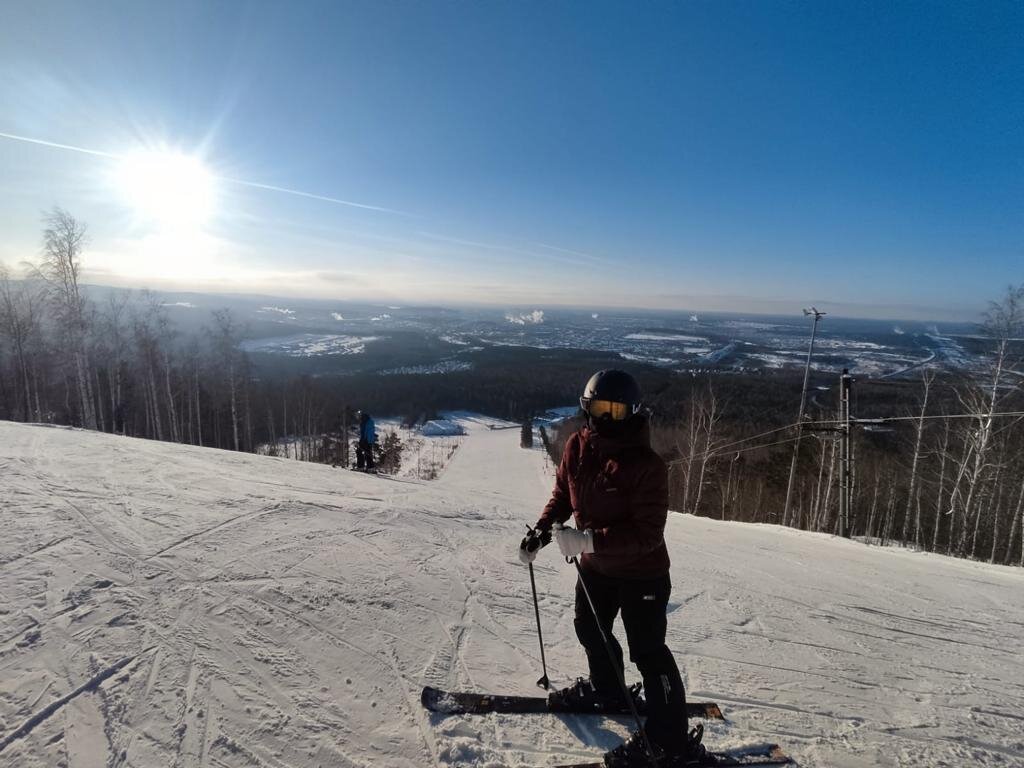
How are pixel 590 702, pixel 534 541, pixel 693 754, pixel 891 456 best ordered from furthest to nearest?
1. pixel 891 456
2. pixel 590 702
3. pixel 534 541
4. pixel 693 754

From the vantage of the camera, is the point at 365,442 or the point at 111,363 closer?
the point at 365,442

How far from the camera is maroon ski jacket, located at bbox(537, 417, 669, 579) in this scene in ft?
6.72

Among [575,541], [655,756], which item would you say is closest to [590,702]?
[655,756]

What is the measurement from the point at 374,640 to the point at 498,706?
1.07 metres

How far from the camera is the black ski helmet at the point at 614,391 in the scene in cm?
215

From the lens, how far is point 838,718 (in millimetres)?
2777

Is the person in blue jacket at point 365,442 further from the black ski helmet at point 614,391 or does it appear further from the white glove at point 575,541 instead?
the black ski helmet at point 614,391

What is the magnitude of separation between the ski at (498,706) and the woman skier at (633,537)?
0.43 m

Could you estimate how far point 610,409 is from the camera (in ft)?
7.06

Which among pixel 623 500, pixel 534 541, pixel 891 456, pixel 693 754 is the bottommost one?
pixel 891 456

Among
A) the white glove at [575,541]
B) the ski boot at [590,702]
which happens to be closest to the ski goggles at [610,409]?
the white glove at [575,541]

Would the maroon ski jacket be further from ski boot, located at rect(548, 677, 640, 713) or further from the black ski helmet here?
ski boot, located at rect(548, 677, 640, 713)

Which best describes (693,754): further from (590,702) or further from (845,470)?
(845,470)

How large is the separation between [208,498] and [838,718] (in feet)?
21.6
